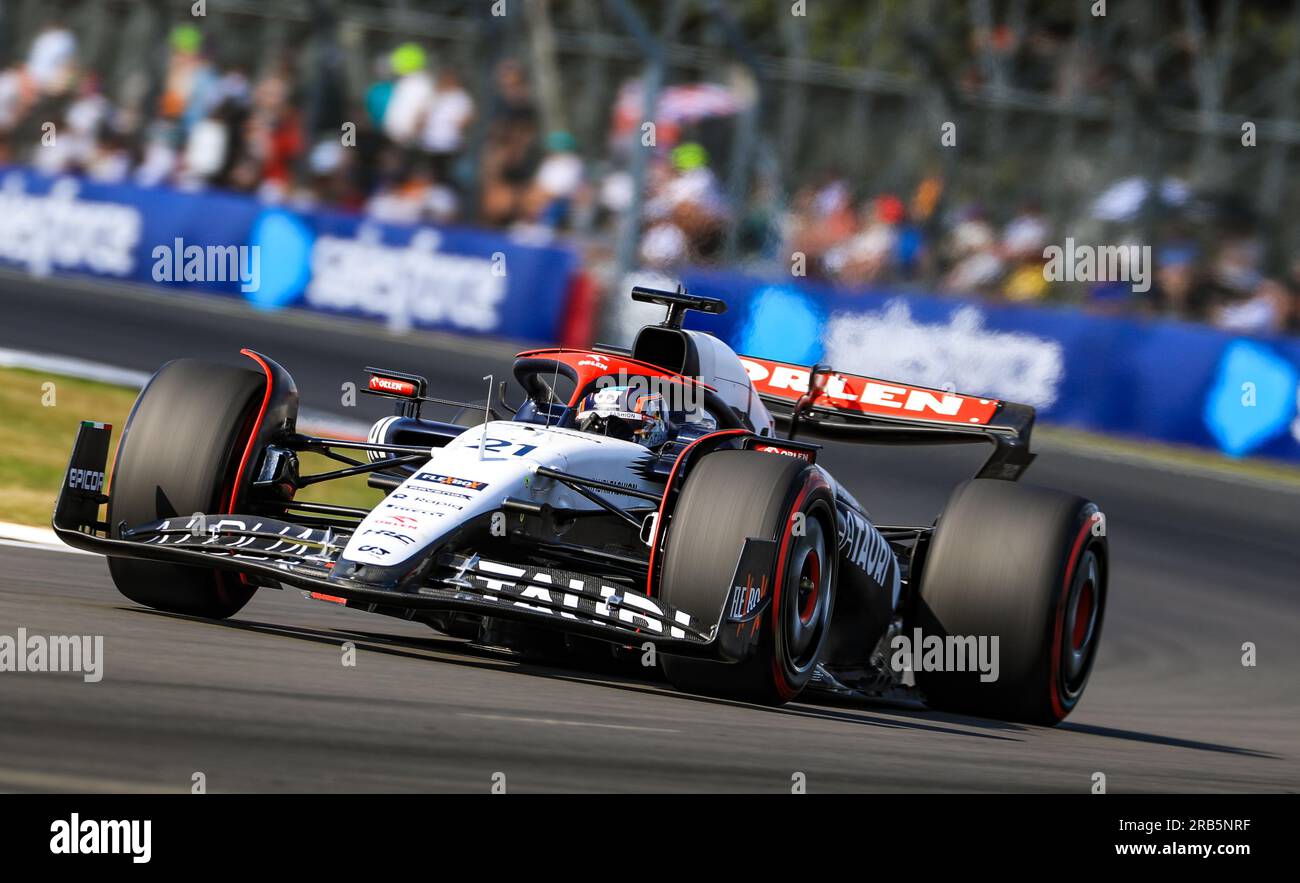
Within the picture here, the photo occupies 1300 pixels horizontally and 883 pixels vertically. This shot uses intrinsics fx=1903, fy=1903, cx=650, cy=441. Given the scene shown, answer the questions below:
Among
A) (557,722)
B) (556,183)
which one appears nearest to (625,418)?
(557,722)

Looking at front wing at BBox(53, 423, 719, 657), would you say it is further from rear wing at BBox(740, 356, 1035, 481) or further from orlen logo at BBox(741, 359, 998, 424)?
orlen logo at BBox(741, 359, 998, 424)

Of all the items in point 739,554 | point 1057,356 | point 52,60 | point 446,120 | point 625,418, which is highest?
point 52,60

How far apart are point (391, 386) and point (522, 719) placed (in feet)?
9.29

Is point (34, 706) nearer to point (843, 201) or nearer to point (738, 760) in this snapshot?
point (738, 760)

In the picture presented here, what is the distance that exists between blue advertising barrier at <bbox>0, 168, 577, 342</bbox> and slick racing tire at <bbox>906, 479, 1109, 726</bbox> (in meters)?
13.1

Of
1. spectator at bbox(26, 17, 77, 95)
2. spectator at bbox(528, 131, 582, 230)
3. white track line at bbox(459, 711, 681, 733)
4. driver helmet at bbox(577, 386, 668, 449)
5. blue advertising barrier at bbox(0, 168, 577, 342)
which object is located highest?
spectator at bbox(26, 17, 77, 95)

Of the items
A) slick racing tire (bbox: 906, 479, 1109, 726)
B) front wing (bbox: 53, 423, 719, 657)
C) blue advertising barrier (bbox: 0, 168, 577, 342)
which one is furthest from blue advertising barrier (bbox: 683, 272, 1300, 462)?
front wing (bbox: 53, 423, 719, 657)

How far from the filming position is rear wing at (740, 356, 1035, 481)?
9.23 m

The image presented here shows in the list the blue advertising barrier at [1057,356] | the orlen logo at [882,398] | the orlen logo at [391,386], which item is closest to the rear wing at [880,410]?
the orlen logo at [882,398]

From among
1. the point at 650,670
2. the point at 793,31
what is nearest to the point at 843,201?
the point at 793,31

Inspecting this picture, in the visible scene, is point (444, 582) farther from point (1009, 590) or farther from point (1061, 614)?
point (1061, 614)

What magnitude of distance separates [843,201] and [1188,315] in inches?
146

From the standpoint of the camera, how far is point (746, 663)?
6.81m

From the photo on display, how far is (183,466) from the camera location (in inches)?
289
